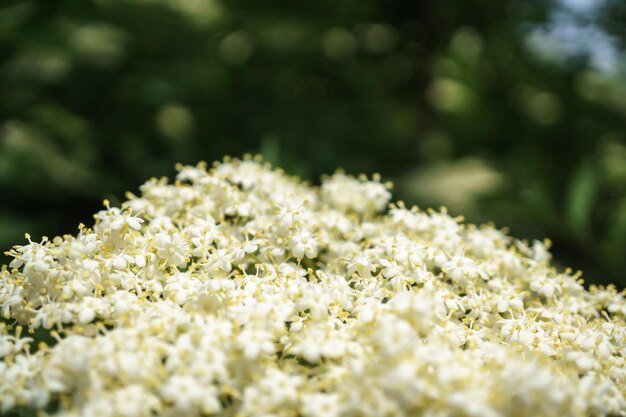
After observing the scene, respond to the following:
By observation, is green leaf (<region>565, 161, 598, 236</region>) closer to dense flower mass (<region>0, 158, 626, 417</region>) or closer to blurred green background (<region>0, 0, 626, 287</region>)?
blurred green background (<region>0, 0, 626, 287</region>)

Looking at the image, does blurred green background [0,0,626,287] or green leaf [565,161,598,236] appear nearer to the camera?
green leaf [565,161,598,236]

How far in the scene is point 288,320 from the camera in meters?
1.34

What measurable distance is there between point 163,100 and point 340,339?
3354 millimetres

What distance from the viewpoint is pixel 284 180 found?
2049 mm

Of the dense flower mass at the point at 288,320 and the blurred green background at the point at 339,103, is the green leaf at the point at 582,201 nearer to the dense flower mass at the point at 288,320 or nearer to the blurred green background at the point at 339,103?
the blurred green background at the point at 339,103

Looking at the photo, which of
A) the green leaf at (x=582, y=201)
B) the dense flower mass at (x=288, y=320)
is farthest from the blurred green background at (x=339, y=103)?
the dense flower mass at (x=288, y=320)

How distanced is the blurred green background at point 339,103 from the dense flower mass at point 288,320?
2.51ft

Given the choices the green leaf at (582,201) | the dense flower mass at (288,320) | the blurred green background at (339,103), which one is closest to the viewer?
the dense flower mass at (288,320)

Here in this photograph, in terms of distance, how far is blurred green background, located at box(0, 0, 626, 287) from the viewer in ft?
9.96

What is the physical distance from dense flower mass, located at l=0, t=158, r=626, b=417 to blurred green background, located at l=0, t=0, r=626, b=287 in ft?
2.51

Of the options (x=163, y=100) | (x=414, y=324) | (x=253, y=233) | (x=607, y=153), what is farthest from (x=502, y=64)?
(x=414, y=324)

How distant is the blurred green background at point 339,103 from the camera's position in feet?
9.96

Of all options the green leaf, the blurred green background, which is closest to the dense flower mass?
the blurred green background

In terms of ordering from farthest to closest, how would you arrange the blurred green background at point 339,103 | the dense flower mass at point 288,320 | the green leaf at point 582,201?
1. the blurred green background at point 339,103
2. the green leaf at point 582,201
3. the dense flower mass at point 288,320
